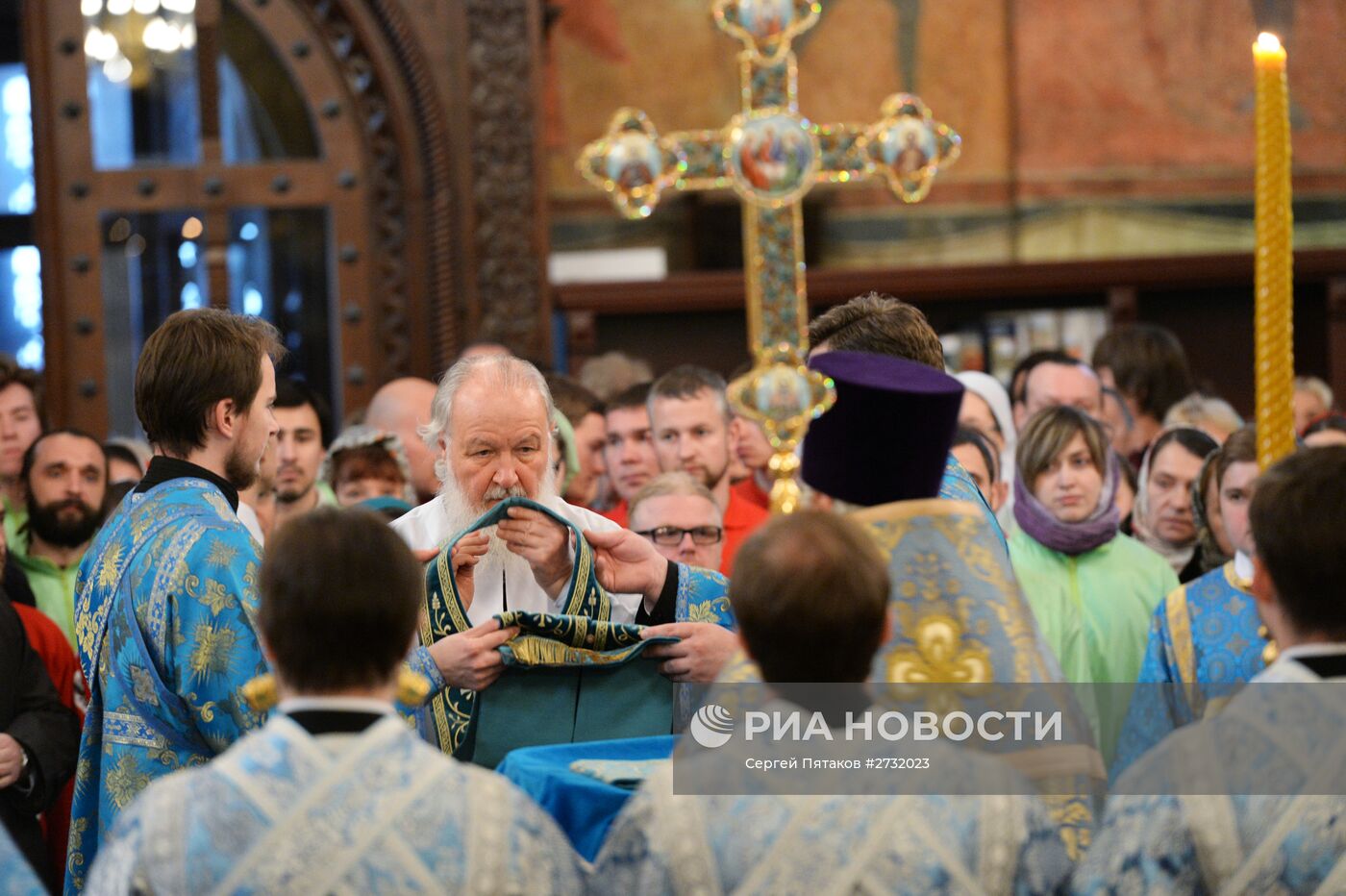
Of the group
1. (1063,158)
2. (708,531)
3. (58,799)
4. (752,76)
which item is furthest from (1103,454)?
(1063,158)

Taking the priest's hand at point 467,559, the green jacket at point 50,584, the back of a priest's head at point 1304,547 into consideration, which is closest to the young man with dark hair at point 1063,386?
the priest's hand at point 467,559

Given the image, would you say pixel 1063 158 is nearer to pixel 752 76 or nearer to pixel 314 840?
pixel 752 76

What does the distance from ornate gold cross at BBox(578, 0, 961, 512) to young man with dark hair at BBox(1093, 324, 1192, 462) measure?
170 centimetres

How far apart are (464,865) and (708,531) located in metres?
2.58

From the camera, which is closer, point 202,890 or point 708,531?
point 202,890

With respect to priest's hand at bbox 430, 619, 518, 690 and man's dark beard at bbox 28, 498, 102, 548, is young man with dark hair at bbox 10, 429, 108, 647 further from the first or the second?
priest's hand at bbox 430, 619, 518, 690

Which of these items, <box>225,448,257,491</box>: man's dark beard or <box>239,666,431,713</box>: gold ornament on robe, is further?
<box>225,448,257,491</box>: man's dark beard

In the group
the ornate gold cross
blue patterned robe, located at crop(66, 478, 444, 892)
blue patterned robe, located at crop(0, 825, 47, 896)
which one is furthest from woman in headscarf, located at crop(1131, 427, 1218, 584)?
blue patterned robe, located at crop(0, 825, 47, 896)

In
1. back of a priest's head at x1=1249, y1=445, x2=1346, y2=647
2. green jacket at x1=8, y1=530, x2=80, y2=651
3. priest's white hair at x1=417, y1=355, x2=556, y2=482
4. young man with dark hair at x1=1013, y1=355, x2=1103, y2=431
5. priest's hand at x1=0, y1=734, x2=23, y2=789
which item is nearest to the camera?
back of a priest's head at x1=1249, y1=445, x2=1346, y2=647

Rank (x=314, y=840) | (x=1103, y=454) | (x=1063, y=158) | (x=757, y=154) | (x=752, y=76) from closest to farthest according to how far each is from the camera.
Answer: (x=314, y=840) < (x=757, y=154) < (x=752, y=76) < (x=1103, y=454) < (x=1063, y=158)

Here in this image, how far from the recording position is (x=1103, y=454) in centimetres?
501

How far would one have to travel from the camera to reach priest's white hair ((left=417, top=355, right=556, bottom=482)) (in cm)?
389

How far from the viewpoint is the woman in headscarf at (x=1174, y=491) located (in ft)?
17.8

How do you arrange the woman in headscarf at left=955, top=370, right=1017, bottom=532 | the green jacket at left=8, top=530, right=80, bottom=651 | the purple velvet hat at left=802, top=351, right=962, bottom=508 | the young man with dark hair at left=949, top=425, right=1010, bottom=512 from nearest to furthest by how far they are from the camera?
the purple velvet hat at left=802, top=351, right=962, bottom=508 → the young man with dark hair at left=949, top=425, right=1010, bottom=512 → the green jacket at left=8, top=530, right=80, bottom=651 → the woman in headscarf at left=955, top=370, right=1017, bottom=532
